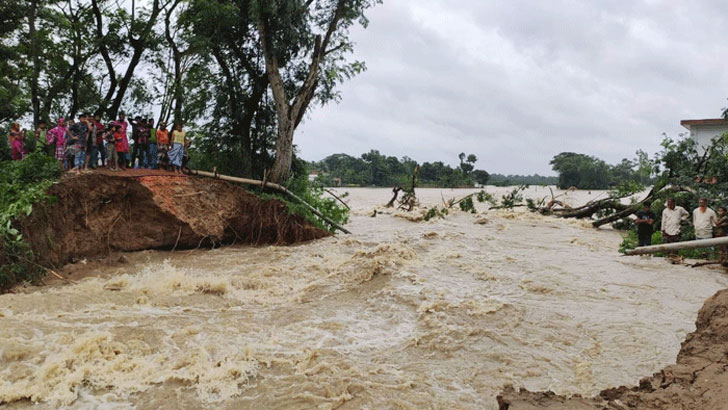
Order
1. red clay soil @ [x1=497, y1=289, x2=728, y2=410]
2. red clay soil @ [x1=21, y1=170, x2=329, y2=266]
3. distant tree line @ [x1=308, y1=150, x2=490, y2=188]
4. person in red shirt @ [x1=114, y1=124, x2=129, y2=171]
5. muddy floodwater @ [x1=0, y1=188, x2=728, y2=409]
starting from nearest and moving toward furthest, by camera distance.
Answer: red clay soil @ [x1=497, y1=289, x2=728, y2=410]
muddy floodwater @ [x1=0, y1=188, x2=728, y2=409]
red clay soil @ [x1=21, y1=170, x2=329, y2=266]
person in red shirt @ [x1=114, y1=124, x2=129, y2=171]
distant tree line @ [x1=308, y1=150, x2=490, y2=188]

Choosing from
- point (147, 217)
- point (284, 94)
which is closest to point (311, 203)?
point (284, 94)

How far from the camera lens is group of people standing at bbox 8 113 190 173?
32.1 feet

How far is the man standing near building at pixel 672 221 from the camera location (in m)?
10.8

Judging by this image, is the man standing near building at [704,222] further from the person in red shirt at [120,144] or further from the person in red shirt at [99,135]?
the person in red shirt at [99,135]

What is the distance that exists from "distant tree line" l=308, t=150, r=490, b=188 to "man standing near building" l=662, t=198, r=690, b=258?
4058cm

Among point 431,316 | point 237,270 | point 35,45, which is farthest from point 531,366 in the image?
point 35,45

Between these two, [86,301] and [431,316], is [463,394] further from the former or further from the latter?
[86,301]

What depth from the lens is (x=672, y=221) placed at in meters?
10.9

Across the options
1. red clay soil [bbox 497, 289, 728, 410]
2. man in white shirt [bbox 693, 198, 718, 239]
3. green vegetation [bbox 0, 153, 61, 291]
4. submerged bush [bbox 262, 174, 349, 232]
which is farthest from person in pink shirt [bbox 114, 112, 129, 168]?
man in white shirt [bbox 693, 198, 718, 239]

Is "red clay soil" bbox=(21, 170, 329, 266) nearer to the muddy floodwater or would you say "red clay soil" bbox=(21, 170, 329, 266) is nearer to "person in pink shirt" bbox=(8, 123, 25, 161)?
the muddy floodwater

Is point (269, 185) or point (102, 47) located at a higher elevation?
point (102, 47)

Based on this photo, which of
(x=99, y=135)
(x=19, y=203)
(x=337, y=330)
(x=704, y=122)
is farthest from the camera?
(x=704, y=122)

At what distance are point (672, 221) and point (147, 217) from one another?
11879 millimetres

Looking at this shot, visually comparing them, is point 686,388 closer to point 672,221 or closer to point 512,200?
point 672,221
